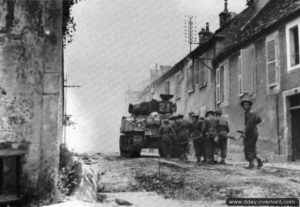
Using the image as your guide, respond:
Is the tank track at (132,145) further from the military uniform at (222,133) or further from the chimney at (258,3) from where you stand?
the chimney at (258,3)

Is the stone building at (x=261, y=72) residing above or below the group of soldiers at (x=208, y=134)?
above

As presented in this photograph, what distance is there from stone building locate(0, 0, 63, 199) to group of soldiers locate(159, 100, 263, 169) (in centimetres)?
616

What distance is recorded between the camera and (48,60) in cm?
538

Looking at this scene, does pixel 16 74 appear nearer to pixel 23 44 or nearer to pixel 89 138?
pixel 23 44

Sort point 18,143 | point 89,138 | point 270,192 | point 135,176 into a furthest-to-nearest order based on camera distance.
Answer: point 89,138, point 135,176, point 270,192, point 18,143

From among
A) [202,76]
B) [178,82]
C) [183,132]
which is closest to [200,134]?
[183,132]

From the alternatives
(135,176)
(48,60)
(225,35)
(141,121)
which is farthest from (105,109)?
(48,60)

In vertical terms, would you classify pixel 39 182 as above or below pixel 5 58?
below

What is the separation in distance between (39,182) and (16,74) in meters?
1.28

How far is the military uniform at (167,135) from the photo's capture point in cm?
1563

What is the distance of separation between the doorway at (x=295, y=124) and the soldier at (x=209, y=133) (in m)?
2.60

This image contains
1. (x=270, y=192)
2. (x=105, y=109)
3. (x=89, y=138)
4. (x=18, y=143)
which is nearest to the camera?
(x=18, y=143)

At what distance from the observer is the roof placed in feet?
46.0

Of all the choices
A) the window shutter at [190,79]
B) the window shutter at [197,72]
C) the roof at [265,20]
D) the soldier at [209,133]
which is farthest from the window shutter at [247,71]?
the window shutter at [190,79]
